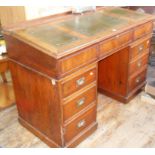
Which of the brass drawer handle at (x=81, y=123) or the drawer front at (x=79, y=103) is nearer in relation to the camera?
the drawer front at (x=79, y=103)

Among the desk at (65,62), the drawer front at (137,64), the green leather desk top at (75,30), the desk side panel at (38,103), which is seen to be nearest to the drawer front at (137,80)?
the drawer front at (137,64)

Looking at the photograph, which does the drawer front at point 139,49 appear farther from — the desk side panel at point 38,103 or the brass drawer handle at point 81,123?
the desk side panel at point 38,103

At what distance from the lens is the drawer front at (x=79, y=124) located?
1.72 meters

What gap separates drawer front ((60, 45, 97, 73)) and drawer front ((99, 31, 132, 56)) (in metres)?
0.10

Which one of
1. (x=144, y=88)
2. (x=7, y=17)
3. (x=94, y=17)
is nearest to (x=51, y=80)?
(x=94, y=17)

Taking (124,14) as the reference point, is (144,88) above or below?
below

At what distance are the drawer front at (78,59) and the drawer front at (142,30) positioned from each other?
1.93ft

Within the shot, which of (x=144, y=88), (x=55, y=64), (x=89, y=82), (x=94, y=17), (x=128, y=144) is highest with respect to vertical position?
(x=94, y=17)

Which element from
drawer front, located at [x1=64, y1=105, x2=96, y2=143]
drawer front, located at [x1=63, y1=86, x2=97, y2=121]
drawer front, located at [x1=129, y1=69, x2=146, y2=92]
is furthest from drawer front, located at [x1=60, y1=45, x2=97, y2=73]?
drawer front, located at [x1=129, y1=69, x2=146, y2=92]

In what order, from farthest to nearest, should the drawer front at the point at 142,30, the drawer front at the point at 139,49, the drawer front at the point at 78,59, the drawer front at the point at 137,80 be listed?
the drawer front at the point at 137,80 < the drawer front at the point at 139,49 < the drawer front at the point at 142,30 < the drawer front at the point at 78,59

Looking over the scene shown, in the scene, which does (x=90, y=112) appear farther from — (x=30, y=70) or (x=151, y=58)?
(x=151, y=58)

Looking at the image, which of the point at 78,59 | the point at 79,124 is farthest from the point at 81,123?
the point at 78,59
